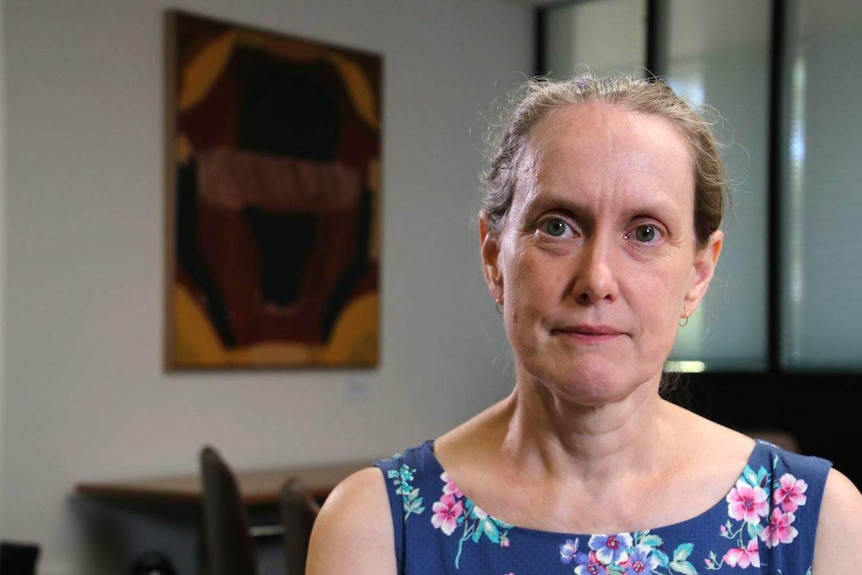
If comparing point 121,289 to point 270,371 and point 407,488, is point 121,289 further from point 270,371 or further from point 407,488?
point 407,488

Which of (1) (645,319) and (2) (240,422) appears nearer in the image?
(1) (645,319)

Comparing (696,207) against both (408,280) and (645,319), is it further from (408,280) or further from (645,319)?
(408,280)

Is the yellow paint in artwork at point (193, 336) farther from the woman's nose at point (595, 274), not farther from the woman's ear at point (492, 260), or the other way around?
the woman's nose at point (595, 274)

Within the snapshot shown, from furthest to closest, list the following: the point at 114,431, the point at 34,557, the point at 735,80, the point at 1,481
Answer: the point at 735,80
the point at 114,431
the point at 1,481
the point at 34,557

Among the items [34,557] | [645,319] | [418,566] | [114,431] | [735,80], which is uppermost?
[735,80]

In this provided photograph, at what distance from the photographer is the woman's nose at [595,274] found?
1.19 m

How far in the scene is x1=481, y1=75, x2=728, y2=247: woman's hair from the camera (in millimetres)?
1315

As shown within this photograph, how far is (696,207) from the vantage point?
1321 millimetres

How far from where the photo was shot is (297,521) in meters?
2.40

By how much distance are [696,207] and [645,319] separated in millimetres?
174

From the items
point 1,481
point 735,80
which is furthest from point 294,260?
point 735,80

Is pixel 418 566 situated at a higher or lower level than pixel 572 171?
lower

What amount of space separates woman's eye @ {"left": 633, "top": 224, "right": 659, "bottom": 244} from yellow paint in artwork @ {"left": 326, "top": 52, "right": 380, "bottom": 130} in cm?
455

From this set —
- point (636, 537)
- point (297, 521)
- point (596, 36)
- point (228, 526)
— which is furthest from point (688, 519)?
point (596, 36)
